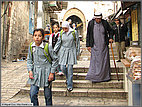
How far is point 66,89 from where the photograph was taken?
15.1 ft

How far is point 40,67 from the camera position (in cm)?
308

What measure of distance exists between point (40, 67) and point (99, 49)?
211cm

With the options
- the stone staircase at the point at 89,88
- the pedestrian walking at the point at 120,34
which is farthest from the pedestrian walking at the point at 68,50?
the pedestrian walking at the point at 120,34

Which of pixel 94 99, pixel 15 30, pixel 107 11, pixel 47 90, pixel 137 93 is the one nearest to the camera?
pixel 137 93

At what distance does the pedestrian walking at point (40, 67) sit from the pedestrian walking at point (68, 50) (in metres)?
1.33

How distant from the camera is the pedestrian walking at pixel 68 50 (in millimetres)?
4434

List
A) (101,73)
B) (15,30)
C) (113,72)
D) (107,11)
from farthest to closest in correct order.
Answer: (107,11) < (15,30) < (113,72) < (101,73)

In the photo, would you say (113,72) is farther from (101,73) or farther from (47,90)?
(47,90)

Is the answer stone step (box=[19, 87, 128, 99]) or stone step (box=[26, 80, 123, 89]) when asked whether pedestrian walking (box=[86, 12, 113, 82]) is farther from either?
stone step (box=[19, 87, 128, 99])

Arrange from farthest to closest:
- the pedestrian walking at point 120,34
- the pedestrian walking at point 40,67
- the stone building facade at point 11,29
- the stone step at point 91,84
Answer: the stone building facade at point 11,29
the pedestrian walking at point 120,34
the stone step at point 91,84
the pedestrian walking at point 40,67

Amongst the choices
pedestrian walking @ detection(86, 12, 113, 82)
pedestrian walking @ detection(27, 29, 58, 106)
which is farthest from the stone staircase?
pedestrian walking @ detection(27, 29, 58, 106)

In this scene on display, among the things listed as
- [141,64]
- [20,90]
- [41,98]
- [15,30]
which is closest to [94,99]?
[41,98]

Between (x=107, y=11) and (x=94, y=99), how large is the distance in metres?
21.1

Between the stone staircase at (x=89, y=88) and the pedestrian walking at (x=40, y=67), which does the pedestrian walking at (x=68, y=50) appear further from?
the pedestrian walking at (x=40, y=67)
